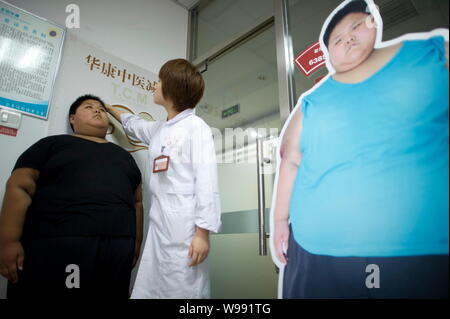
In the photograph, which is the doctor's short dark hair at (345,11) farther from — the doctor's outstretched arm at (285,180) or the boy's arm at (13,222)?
the boy's arm at (13,222)

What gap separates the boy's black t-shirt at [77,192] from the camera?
118 cm

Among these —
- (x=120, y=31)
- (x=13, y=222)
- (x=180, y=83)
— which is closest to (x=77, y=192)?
(x=13, y=222)

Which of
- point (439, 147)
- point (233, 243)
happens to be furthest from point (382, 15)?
point (233, 243)

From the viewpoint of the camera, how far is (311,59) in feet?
4.39

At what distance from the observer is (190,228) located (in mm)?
1182

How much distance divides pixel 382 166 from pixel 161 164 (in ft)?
2.98

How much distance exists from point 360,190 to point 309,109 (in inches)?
16.2

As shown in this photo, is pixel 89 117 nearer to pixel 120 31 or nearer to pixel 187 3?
pixel 120 31

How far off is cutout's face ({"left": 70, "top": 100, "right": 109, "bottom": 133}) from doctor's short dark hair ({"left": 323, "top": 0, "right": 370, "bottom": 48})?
1212mm

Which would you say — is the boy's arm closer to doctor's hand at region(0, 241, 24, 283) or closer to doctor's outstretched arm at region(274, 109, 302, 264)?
doctor's hand at region(0, 241, 24, 283)

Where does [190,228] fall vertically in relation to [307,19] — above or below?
below

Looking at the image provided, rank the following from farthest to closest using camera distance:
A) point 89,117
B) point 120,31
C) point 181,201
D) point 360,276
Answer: point 120,31
point 89,117
point 181,201
point 360,276

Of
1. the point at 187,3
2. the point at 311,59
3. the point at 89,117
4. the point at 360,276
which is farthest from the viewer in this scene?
the point at 187,3
